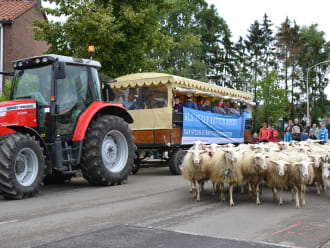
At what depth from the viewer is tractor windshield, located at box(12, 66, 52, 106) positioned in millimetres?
9602

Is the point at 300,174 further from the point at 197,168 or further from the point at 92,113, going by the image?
the point at 92,113

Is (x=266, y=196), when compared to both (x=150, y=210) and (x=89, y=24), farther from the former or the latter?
(x=89, y=24)

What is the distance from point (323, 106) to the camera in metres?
57.6

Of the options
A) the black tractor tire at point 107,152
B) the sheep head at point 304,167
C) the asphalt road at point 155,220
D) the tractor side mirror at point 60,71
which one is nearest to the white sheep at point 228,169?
the asphalt road at point 155,220

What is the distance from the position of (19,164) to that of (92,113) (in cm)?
223

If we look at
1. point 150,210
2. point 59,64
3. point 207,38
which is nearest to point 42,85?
point 59,64

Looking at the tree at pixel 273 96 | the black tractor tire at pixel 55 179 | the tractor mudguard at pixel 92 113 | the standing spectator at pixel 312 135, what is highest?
the tree at pixel 273 96

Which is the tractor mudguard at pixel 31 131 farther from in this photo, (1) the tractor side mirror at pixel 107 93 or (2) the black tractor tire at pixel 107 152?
(1) the tractor side mirror at pixel 107 93

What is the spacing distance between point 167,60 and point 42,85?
36.4 m

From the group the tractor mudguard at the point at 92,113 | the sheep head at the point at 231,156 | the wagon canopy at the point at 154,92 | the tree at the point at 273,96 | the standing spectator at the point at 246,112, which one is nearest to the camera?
the sheep head at the point at 231,156

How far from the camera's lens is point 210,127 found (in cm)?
1472

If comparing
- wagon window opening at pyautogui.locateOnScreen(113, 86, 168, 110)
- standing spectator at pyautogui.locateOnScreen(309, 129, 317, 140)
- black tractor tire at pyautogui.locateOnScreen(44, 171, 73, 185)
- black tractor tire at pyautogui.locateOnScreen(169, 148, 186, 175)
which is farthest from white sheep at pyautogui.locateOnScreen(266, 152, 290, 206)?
standing spectator at pyautogui.locateOnScreen(309, 129, 317, 140)

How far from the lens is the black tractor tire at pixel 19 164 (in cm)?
823

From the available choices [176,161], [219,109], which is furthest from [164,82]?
[219,109]
